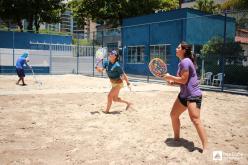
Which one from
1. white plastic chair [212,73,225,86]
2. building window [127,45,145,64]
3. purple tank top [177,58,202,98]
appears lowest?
white plastic chair [212,73,225,86]

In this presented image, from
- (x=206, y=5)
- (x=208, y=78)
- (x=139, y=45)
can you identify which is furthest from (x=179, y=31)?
(x=206, y=5)

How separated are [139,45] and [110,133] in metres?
22.5

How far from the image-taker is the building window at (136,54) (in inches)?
1031

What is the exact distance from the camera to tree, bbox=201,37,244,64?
17859mm

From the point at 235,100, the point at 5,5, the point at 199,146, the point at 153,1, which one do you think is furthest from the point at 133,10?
the point at 199,146

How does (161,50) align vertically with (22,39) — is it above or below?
below

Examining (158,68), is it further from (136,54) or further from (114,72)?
(136,54)

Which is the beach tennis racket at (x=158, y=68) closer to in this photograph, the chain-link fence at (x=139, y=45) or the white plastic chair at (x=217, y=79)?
the white plastic chair at (x=217, y=79)

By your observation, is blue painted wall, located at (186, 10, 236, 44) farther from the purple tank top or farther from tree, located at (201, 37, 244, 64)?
the purple tank top

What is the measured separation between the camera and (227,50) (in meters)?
18.3

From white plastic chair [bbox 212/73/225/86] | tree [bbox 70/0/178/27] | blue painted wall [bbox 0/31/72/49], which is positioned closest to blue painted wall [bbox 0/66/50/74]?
blue painted wall [bbox 0/31/72/49]

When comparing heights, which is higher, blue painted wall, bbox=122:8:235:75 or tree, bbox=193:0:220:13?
tree, bbox=193:0:220:13

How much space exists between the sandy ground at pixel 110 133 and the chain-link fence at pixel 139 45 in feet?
34.4

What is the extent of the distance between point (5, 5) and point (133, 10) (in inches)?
521
